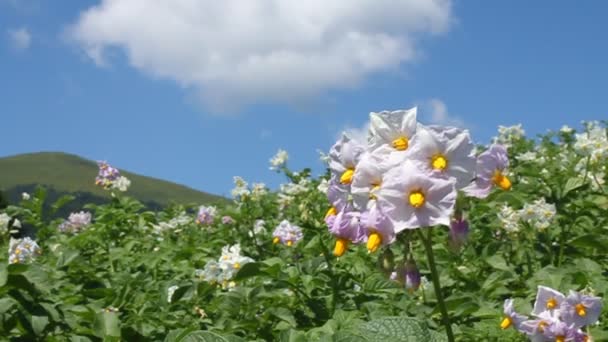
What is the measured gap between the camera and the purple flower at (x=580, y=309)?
271cm

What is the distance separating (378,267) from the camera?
1879 mm

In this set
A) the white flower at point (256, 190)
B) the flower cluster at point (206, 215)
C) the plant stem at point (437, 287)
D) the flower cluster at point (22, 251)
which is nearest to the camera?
the plant stem at point (437, 287)

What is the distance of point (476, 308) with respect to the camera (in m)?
3.17

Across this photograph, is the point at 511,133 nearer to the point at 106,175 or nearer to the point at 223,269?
the point at 106,175

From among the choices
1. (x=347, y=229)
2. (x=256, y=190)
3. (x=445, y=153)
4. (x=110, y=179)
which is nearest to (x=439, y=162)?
(x=445, y=153)

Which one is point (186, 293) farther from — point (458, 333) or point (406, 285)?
point (406, 285)

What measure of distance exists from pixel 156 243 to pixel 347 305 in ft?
9.28

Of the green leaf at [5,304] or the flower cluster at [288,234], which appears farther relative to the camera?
the flower cluster at [288,234]

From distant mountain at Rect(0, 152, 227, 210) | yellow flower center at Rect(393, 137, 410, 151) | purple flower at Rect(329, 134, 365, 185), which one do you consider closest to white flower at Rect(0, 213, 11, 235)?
purple flower at Rect(329, 134, 365, 185)

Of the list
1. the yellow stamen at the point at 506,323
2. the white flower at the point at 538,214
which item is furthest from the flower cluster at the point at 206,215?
the yellow stamen at the point at 506,323

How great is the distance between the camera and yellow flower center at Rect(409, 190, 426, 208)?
169cm

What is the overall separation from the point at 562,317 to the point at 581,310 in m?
0.06

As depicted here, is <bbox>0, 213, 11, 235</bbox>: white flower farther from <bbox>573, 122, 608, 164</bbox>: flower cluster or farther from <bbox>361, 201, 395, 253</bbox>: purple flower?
<bbox>361, 201, 395, 253</bbox>: purple flower

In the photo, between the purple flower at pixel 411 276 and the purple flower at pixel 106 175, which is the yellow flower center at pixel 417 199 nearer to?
the purple flower at pixel 411 276
